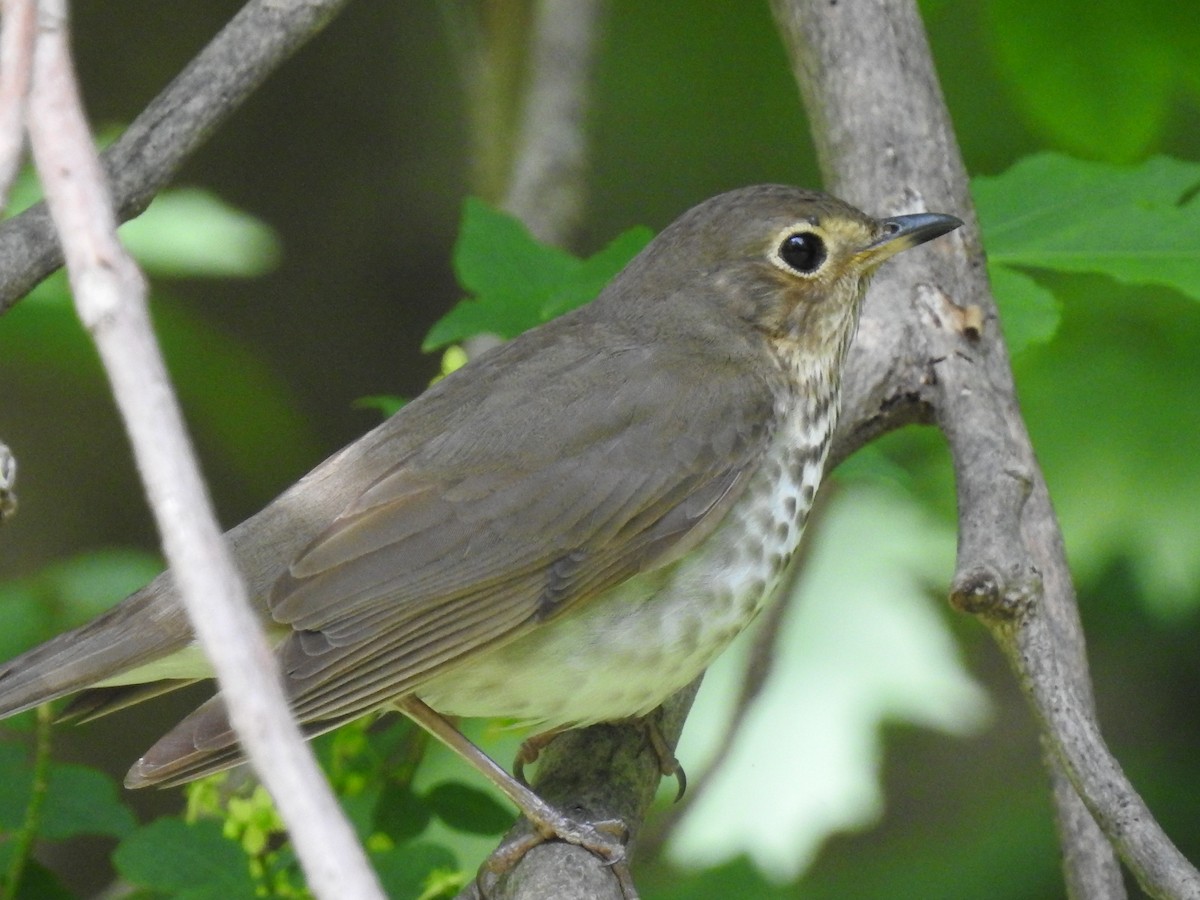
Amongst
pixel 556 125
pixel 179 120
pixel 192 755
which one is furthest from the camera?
pixel 556 125

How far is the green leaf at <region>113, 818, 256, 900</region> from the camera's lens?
3.05 metres

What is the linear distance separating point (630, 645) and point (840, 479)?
3.41 ft

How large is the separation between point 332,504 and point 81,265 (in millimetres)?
2010

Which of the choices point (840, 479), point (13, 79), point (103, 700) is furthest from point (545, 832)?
point (13, 79)

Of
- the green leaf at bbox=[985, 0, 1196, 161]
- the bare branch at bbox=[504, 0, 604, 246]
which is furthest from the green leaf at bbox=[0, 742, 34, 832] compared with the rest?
the green leaf at bbox=[985, 0, 1196, 161]

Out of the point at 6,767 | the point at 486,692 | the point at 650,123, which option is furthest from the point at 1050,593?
the point at 650,123

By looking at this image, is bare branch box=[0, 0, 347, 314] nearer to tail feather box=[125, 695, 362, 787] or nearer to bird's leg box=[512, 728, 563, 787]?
tail feather box=[125, 695, 362, 787]

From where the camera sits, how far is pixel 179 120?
2979 millimetres

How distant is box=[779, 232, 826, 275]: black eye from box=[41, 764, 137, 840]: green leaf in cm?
195

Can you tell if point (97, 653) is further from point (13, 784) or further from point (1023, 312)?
point (1023, 312)

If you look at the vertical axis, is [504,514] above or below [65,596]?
below

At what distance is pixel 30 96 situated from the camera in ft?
4.17

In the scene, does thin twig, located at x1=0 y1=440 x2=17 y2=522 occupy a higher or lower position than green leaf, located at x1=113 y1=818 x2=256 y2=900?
higher

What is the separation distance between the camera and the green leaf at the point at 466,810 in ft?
11.2
